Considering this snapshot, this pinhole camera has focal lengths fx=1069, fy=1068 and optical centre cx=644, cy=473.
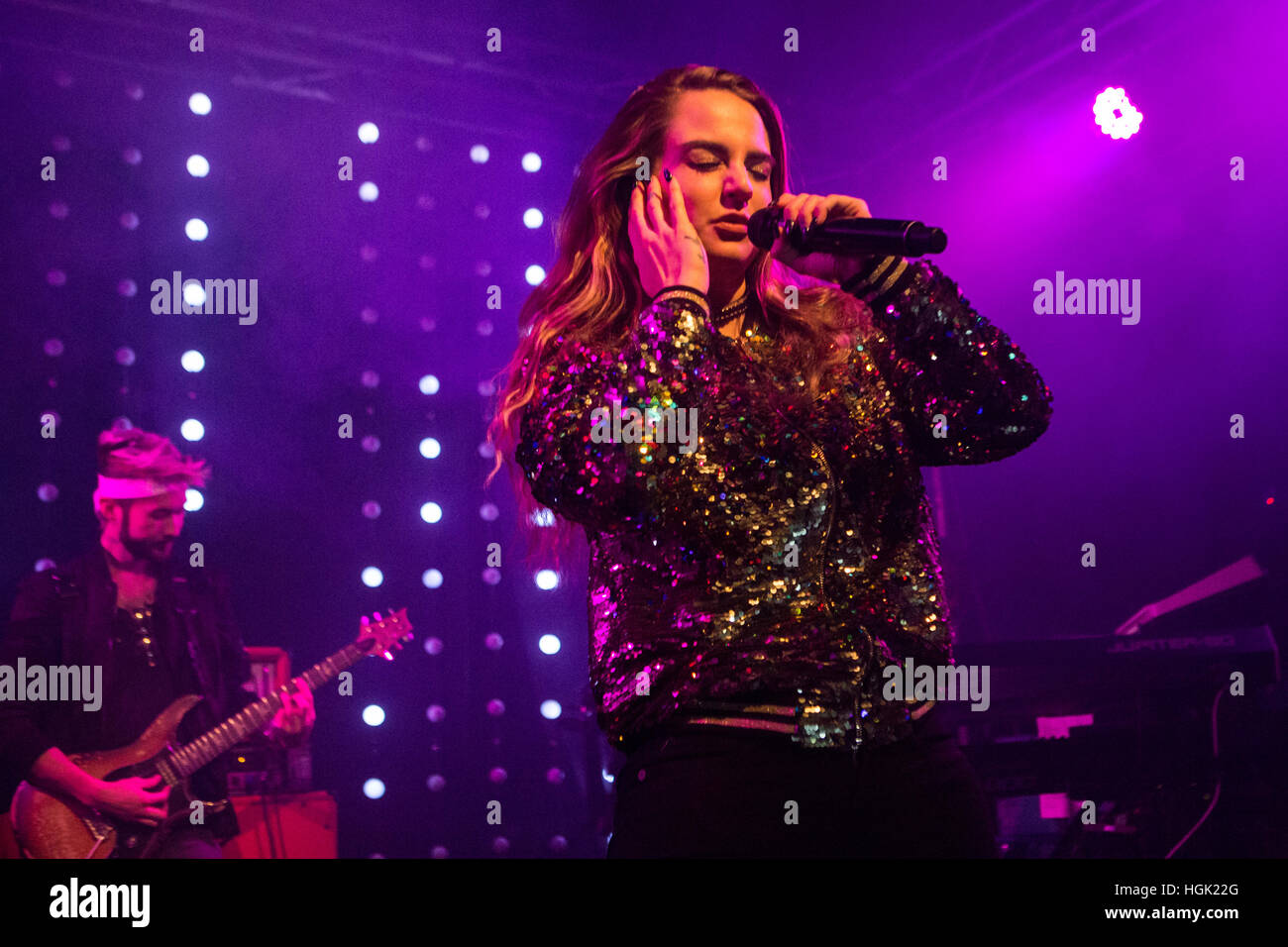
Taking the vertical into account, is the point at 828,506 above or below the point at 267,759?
above

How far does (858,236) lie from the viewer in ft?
4.40

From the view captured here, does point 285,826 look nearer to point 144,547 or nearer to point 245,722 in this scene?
point 245,722

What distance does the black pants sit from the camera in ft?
3.49

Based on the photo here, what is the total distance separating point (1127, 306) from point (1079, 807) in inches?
60.8

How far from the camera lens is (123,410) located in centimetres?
289

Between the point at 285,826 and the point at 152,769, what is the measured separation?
1.27 feet

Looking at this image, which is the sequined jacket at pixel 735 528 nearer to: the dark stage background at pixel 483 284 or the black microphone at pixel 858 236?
the black microphone at pixel 858 236

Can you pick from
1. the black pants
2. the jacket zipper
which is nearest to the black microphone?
the jacket zipper

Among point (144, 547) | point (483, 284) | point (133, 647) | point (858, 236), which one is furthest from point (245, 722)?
point (858, 236)

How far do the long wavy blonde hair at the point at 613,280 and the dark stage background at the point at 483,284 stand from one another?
51.5 inches

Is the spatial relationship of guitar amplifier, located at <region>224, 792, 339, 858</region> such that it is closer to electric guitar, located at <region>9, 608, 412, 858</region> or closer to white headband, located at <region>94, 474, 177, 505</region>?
electric guitar, located at <region>9, 608, 412, 858</region>
